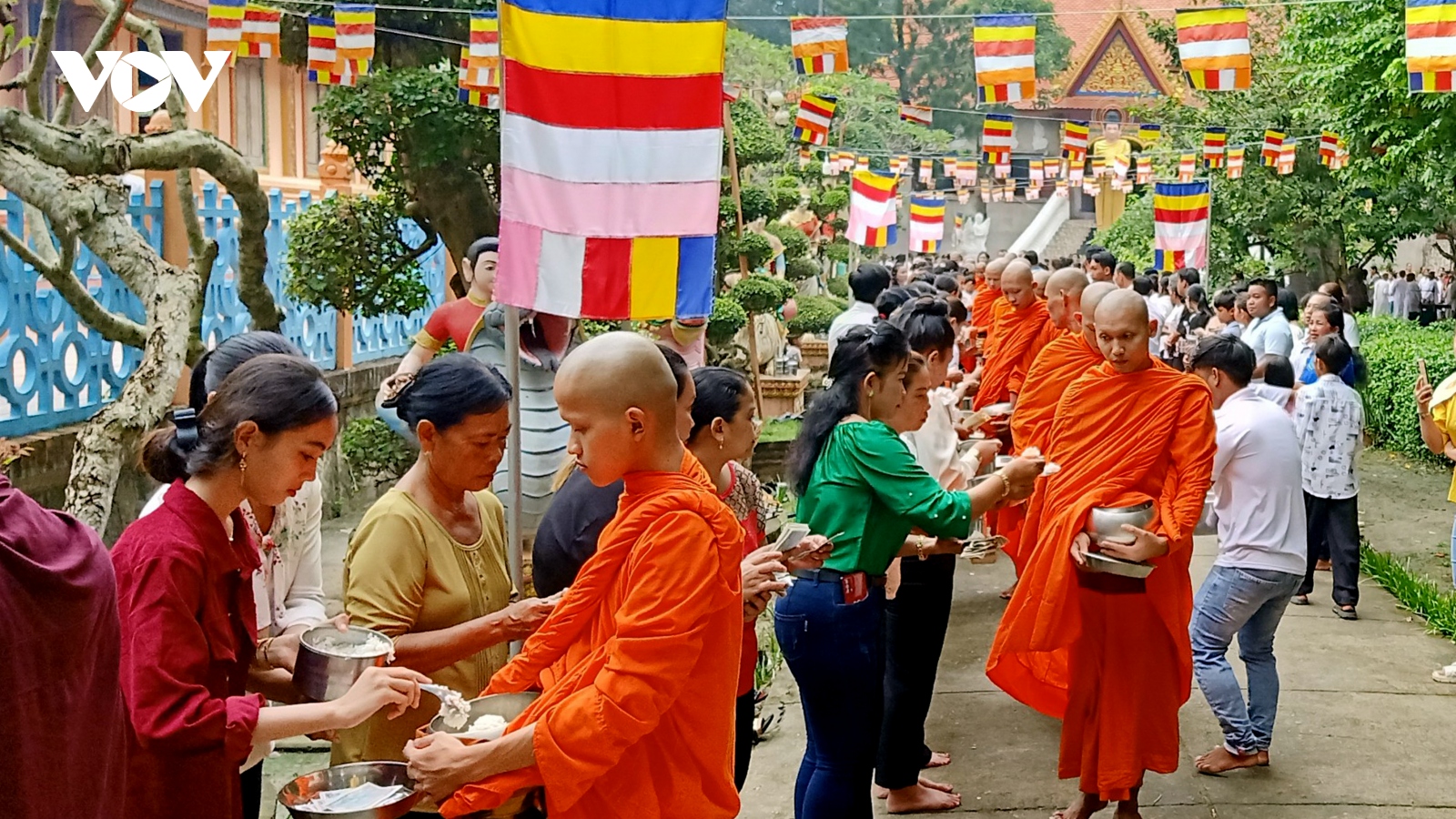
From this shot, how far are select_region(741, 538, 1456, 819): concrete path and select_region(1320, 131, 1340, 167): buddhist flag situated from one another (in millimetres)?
11080

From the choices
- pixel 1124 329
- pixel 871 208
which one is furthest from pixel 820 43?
pixel 1124 329

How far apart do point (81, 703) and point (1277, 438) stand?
4.33 metres

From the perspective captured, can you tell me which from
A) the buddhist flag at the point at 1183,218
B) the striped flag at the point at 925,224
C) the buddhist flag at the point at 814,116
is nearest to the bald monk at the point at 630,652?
the buddhist flag at the point at 1183,218

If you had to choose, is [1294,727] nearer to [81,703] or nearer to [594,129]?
[594,129]

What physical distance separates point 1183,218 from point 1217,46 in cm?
440

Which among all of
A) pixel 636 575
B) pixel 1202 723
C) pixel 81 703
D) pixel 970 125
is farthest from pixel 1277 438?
pixel 970 125

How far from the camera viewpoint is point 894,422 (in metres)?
4.00

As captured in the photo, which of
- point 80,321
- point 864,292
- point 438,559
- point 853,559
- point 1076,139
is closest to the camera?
point 438,559

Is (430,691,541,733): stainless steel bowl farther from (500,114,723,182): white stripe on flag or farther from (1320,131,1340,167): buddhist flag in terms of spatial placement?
(1320,131,1340,167): buddhist flag

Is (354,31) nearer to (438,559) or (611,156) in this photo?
(611,156)

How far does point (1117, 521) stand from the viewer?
444 cm

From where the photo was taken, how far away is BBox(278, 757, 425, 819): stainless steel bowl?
7.95 feet

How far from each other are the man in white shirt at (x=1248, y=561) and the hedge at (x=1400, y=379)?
778 cm

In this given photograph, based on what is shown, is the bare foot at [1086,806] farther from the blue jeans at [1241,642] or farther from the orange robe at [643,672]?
the orange robe at [643,672]
